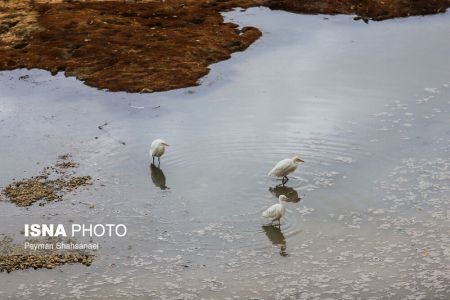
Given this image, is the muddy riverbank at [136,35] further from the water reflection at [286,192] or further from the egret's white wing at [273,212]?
the egret's white wing at [273,212]

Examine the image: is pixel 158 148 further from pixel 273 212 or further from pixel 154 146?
pixel 273 212

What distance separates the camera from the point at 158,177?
21406 millimetres

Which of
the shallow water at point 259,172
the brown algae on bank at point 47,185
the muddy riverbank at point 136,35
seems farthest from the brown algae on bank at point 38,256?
the muddy riverbank at point 136,35

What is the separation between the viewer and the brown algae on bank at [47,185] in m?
20.2

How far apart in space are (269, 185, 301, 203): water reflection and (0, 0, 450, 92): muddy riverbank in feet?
31.0

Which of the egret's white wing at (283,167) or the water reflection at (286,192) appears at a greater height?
the egret's white wing at (283,167)

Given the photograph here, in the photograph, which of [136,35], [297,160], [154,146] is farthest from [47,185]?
[136,35]

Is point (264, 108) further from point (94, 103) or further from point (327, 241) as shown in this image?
point (327, 241)

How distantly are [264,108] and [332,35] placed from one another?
932cm

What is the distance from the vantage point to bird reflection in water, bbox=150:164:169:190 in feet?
68.6

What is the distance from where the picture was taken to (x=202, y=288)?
1598cm

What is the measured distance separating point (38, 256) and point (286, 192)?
6454 millimetres

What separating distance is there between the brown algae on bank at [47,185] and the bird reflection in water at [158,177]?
67.3 inches

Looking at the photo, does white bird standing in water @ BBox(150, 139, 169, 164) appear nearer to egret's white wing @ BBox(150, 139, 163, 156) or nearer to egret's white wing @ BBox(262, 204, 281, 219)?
egret's white wing @ BBox(150, 139, 163, 156)
